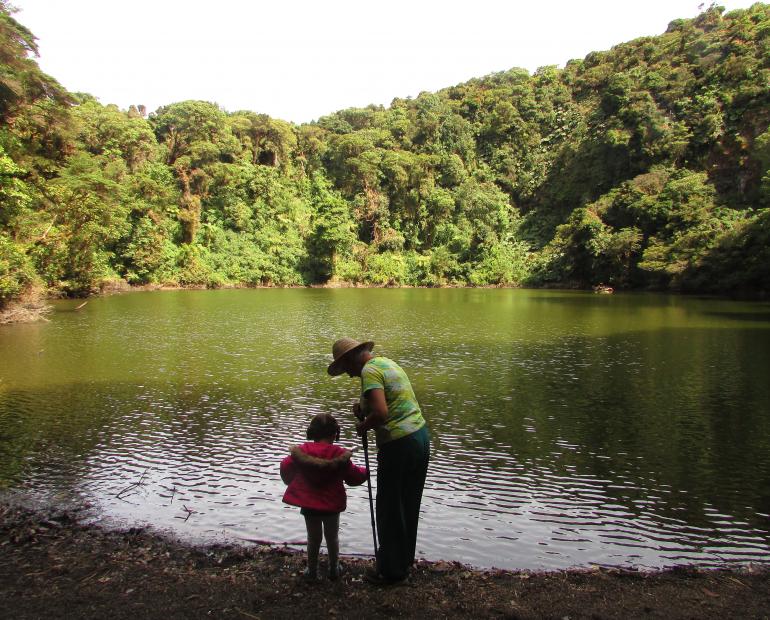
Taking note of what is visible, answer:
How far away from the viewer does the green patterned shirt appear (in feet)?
13.4

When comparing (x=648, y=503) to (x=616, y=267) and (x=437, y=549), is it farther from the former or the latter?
(x=616, y=267)

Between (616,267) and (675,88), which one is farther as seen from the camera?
(675,88)

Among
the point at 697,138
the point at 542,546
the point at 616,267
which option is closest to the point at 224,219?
the point at 616,267

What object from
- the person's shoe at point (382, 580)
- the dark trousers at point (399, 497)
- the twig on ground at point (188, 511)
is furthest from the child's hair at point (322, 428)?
the twig on ground at point (188, 511)

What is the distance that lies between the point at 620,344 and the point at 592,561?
14963 mm

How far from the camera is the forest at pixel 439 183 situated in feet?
115

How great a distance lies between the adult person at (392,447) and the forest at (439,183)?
28.7m

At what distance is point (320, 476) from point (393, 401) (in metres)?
0.76

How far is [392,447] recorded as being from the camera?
4.12 m

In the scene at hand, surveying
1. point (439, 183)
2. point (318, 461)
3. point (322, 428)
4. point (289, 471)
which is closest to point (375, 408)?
point (322, 428)

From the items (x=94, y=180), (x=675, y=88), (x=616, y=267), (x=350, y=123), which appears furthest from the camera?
(x=350, y=123)

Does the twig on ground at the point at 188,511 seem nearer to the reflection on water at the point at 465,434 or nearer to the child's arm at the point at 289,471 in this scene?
the reflection on water at the point at 465,434

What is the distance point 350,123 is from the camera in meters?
83.9

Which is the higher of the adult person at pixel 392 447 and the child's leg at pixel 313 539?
the adult person at pixel 392 447
